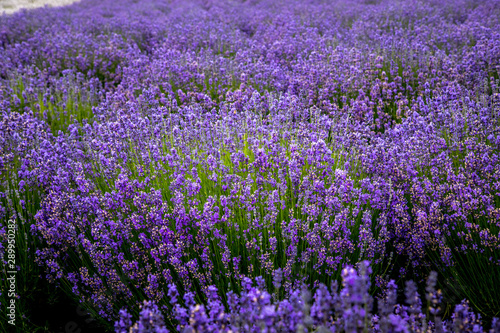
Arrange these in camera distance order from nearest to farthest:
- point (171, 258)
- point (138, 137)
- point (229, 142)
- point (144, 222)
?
point (171, 258) < point (144, 222) < point (229, 142) < point (138, 137)

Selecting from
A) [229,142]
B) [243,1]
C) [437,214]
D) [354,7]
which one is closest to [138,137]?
[229,142]

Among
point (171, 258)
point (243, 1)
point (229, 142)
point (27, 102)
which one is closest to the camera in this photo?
point (171, 258)

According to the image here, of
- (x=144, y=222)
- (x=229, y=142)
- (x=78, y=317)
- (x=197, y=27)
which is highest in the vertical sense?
(x=197, y=27)

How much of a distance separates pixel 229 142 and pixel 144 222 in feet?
2.90

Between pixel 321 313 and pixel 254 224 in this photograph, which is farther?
pixel 254 224

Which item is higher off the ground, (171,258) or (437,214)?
(437,214)

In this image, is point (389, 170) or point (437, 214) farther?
point (389, 170)

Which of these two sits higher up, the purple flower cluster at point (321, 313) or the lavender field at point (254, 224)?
the lavender field at point (254, 224)

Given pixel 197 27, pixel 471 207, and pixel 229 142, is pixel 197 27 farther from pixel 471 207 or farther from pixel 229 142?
pixel 471 207

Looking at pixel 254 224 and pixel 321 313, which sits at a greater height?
pixel 254 224

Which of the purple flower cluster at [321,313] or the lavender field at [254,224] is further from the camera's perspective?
the lavender field at [254,224]

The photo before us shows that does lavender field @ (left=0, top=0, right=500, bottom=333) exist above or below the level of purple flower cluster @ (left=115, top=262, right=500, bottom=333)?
Result: above

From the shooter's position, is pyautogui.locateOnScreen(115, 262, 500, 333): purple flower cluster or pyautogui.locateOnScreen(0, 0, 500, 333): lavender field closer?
pyautogui.locateOnScreen(115, 262, 500, 333): purple flower cluster

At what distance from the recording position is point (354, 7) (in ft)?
32.5
